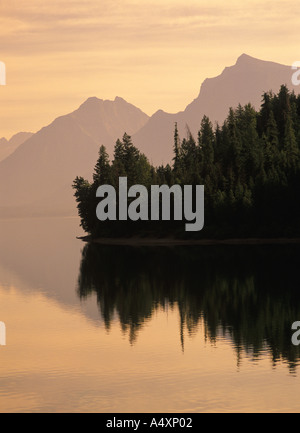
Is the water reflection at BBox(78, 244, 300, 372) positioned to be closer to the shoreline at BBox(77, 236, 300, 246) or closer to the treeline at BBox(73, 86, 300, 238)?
the shoreline at BBox(77, 236, 300, 246)

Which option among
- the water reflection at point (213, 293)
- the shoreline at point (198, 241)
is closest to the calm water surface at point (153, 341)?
the water reflection at point (213, 293)

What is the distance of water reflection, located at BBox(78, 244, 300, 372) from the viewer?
173 feet

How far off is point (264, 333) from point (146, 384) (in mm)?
14833

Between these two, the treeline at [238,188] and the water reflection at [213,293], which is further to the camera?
the treeline at [238,188]

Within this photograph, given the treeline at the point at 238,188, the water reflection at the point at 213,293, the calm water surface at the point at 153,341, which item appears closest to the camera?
the calm water surface at the point at 153,341

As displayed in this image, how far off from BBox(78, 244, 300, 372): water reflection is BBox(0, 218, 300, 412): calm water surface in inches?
4.6

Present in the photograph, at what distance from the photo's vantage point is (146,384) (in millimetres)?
39375

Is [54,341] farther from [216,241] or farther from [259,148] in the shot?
[259,148]

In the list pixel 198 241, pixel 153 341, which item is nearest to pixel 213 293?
pixel 153 341

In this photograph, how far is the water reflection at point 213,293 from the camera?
173 feet

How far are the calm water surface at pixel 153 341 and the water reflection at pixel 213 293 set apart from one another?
0.12m

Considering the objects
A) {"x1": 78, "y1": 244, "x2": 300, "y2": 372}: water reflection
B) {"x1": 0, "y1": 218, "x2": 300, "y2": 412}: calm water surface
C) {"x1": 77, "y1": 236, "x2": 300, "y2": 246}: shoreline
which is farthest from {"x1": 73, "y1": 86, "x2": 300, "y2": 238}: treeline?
{"x1": 0, "y1": 218, "x2": 300, "y2": 412}: calm water surface

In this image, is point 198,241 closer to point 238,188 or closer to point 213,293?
point 238,188

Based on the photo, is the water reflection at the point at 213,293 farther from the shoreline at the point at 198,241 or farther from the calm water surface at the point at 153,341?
the shoreline at the point at 198,241
